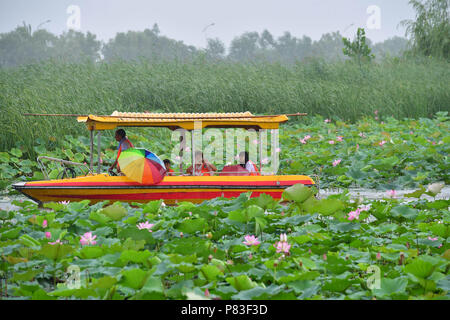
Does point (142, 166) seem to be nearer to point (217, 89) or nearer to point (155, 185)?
point (155, 185)

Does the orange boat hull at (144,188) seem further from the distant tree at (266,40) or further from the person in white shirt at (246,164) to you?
the distant tree at (266,40)

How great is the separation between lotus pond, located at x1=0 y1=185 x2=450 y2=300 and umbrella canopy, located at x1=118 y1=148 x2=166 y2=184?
5.61ft

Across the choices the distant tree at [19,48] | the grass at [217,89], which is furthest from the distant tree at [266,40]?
the grass at [217,89]

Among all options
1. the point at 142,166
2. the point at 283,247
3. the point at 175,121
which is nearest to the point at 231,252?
the point at 283,247

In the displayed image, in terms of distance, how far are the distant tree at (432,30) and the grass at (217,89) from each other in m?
4.91

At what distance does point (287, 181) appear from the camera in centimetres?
680

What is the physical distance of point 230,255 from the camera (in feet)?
11.0

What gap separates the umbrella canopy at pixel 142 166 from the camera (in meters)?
6.31

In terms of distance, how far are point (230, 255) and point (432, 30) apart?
22.0 metres

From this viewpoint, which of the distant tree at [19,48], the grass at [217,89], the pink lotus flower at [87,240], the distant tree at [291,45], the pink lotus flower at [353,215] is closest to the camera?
the pink lotus flower at [87,240]

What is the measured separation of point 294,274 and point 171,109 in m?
11.6

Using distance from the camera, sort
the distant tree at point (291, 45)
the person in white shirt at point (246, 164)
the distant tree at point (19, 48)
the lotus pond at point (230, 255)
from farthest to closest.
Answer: the distant tree at point (291, 45), the distant tree at point (19, 48), the person in white shirt at point (246, 164), the lotus pond at point (230, 255)

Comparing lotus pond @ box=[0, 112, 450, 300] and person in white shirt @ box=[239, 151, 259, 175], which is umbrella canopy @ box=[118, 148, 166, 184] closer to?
person in white shirt @ box=[239, 151, 259, 175]
